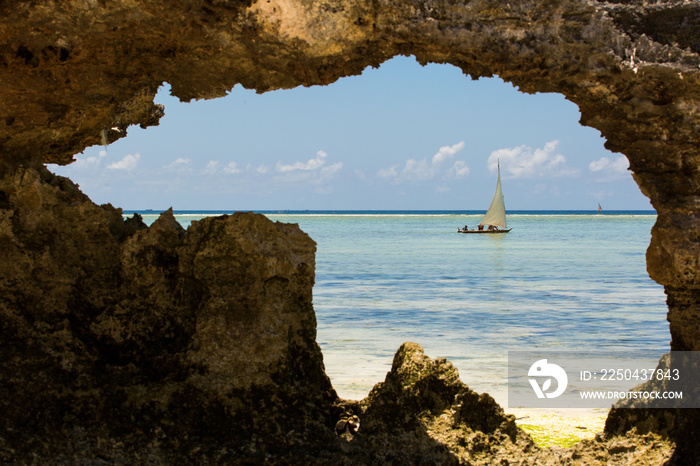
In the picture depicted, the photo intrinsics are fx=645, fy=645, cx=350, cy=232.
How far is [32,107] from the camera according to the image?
371cm

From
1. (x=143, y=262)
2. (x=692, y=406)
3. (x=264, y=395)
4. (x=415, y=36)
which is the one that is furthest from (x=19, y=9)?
(x=692, y=406)

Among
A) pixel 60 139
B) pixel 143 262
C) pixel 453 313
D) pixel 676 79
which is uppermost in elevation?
pixel 676 79

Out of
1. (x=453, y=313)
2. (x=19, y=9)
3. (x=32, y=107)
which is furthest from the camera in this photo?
(x=453, y=313)

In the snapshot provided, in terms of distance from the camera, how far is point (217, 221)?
145 inches

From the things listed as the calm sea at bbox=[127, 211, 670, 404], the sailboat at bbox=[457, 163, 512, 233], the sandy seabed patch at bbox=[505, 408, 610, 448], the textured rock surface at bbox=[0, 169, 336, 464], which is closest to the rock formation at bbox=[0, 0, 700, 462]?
the textured rock surface at bbox=[0, 169, 336, 464]

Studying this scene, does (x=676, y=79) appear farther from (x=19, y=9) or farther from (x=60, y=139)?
(x=60, y=139)

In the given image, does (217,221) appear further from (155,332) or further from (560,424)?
(560,424)

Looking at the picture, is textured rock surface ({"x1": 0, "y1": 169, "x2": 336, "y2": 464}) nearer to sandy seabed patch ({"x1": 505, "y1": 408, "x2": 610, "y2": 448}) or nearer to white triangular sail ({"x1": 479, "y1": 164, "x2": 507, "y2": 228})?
sandy seabed patch ({"x1": 505, "y1": 408, "x2": 610, "y2": 448})

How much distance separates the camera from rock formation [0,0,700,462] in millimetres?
3252

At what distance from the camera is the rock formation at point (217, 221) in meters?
3.25

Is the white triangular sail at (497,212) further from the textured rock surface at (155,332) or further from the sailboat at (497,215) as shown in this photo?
the textured rock surface at (155,332)

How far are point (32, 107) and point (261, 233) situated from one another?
4.92 feet

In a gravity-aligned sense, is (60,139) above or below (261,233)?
above

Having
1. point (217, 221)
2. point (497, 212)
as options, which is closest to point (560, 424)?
point (217, 221)
